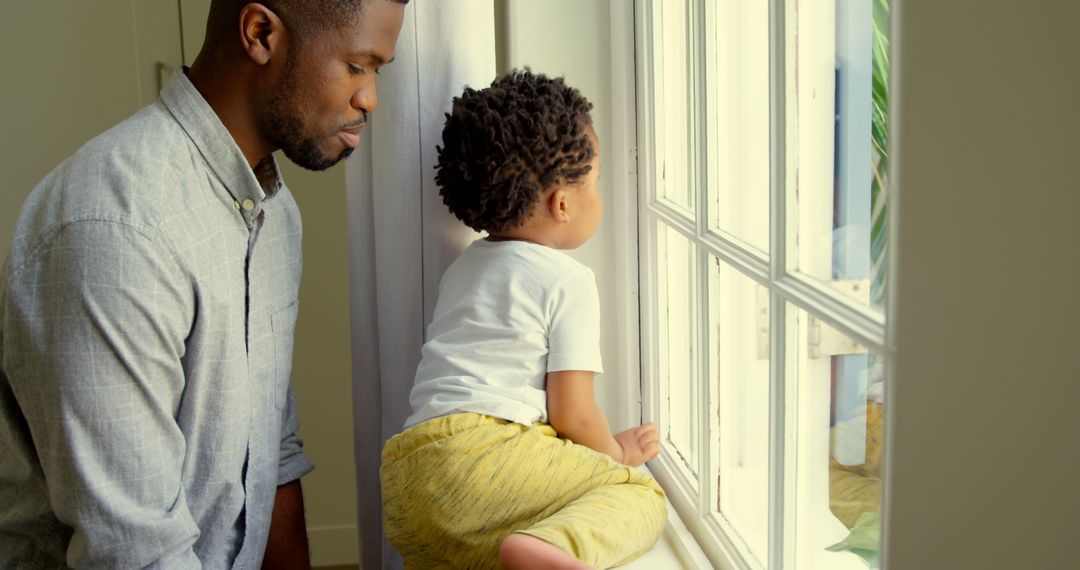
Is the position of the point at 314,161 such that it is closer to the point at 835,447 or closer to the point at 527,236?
the point at 527,236

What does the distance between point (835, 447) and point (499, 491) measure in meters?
0.44

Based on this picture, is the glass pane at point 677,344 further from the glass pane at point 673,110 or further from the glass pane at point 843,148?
the glass pane at point 843,148

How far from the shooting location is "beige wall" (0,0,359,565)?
2.49m

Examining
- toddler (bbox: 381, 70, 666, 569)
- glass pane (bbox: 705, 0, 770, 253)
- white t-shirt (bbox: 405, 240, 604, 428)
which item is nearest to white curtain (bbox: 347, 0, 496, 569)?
toddler (bbox: 381, 70, 666, 569)

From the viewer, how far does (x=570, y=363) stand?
131cm

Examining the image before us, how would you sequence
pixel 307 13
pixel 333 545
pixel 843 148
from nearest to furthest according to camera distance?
pixel 843 148
pixel 307 13
pixel 333 545

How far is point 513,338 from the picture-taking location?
1.32 metres

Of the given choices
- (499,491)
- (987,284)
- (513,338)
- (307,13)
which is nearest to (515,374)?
(513,338)

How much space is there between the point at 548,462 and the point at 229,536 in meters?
0.45

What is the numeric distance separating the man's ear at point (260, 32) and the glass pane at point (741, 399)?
1.94 ft

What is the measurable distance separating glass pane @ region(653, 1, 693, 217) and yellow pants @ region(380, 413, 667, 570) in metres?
0.35

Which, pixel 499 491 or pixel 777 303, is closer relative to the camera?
pixel 777 303

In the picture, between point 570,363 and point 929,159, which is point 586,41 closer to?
point 570,363

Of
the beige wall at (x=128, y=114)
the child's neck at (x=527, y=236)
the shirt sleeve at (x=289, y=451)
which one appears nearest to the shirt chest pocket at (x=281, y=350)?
the shirt sleeve at (x=289, y=451)
